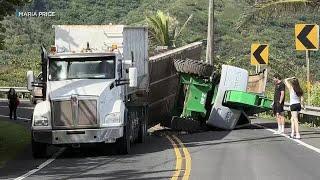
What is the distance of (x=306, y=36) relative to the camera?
72.8ft

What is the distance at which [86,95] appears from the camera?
15.6 meters

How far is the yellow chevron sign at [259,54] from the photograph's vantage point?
1116 inches

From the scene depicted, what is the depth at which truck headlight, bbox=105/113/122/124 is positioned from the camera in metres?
15.6

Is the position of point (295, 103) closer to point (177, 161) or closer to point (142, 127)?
point (142, 127)

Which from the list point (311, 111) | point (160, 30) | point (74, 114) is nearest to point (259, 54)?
point (311, 111)

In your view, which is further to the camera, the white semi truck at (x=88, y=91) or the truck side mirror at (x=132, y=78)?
the truck side mirror at (x=132, y=78)

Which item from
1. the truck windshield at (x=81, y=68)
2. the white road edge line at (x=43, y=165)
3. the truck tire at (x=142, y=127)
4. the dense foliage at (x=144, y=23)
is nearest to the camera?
the white road edge line at (x=43, y=165)

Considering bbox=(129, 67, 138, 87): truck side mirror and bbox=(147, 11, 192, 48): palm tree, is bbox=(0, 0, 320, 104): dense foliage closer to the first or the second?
bbox=(147, 11, 192, 48): palm tree

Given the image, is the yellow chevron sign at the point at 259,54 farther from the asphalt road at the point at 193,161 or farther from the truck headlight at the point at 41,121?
the truck headlight at the point at 41,121

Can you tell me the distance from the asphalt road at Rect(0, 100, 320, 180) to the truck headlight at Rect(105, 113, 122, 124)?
86 cm

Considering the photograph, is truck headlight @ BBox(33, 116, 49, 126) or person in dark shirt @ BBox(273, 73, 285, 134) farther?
person in dark shirt @ BBox(273, 73, 285, 134)

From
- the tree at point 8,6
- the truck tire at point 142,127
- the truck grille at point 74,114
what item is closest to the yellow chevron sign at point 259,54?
the truck tire at point 142,127

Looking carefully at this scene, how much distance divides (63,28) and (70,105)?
3.46 m

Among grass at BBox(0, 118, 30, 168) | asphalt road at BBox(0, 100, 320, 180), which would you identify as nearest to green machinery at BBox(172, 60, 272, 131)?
asphalt road at BBox(0, 100, 320, 180)
